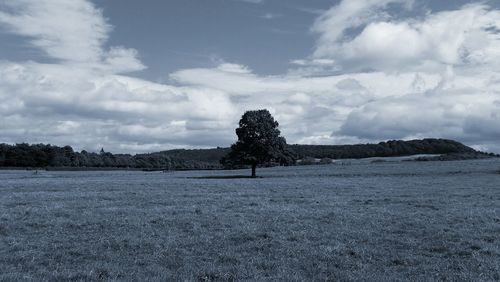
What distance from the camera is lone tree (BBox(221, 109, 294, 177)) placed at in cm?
8838

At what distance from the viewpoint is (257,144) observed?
88125mm

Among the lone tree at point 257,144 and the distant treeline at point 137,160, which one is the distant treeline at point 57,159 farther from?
the lone tree at point 257,144

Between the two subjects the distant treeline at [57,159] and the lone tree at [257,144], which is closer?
the lone tree at [257,144]

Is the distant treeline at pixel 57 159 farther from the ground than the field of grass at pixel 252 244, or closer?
farther from the ground

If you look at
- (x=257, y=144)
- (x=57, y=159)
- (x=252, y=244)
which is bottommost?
(x=252, y=244)

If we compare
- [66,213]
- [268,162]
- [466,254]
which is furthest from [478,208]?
[268,162]

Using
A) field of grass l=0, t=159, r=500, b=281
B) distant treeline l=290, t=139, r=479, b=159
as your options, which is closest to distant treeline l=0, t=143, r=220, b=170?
distant treeline l=290, t=139, r=479, b=159

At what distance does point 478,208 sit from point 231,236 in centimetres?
1628

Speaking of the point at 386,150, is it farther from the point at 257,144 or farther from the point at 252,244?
the point at 252,244

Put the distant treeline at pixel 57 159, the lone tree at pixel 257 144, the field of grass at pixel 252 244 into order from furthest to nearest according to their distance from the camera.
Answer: the distant treeline at pixel 57 159, the lone tree at pixel 257 144, the field of grass at pixel 252 244

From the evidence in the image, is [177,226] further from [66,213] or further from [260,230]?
[66,213]

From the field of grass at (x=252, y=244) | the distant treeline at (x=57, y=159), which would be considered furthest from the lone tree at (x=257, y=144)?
the distant treeline at (x=57, y=159)

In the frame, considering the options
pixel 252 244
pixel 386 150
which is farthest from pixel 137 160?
pixel 252 244

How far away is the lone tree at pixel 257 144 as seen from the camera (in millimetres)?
88375
